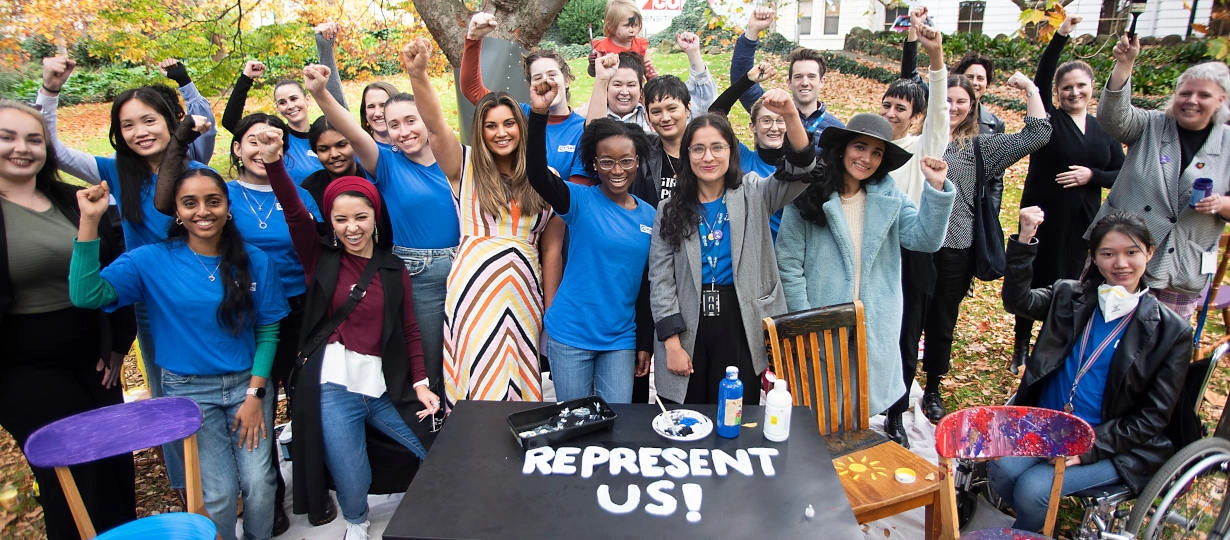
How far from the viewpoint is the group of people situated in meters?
2.72

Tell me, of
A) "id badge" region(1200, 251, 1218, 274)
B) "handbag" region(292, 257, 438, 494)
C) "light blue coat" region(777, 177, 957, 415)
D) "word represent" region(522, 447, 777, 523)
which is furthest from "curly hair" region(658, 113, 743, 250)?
"id badge" region(1200, 251, 1218, 274)

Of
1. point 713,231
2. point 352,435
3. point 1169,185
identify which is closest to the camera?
point 713,231

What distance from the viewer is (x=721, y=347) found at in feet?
9.84

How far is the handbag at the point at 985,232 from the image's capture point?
3.90 m

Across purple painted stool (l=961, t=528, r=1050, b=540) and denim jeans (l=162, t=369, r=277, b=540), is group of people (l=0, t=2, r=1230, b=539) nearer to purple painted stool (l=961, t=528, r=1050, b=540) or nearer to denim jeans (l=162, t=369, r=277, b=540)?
denim jeans (l=162, t=369, r=277, b=540)

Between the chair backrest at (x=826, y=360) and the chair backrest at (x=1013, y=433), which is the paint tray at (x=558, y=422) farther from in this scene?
the chair backrest at (x=1013, y=433)

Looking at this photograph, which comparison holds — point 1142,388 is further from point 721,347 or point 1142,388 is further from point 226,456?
point 226,456

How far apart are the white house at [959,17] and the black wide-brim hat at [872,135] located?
1444 cm

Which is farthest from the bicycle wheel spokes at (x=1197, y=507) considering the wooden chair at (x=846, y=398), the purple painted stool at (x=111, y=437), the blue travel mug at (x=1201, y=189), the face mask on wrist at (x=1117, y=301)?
the purple painted stool at (x=111, y=437)

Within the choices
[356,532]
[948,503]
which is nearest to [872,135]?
[948,503]

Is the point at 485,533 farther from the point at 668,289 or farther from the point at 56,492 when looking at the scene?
the point at 56,492

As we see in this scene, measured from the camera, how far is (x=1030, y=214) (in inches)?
109

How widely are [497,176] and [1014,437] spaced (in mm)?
2410

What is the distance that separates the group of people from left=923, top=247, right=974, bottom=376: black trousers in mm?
942
